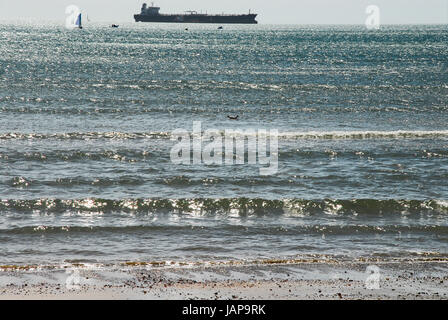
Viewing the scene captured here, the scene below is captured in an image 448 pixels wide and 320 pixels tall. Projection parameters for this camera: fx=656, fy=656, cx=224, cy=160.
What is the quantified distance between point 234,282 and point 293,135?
19207 mm

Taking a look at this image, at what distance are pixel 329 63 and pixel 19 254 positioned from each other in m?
69.5

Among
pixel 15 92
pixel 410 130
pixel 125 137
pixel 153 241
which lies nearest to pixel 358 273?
pixel 153 241

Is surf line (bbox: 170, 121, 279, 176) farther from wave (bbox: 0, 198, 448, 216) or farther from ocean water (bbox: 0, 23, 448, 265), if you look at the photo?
wave (bbox: 0, 198, 448, 216)

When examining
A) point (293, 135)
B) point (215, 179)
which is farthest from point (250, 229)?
point (293, 135)

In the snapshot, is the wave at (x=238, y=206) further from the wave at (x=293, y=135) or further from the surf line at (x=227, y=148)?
the wave at (x=293, y=135)

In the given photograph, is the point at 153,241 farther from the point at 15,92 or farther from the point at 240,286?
the point at 15,92

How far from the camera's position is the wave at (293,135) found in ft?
99.2

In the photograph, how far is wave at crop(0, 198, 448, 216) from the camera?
19500 mm

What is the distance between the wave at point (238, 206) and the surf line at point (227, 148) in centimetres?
420

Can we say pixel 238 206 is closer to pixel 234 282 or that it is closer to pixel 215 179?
pixel 215 179

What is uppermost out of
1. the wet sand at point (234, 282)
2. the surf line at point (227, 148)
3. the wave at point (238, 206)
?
the surf line at point (227, 148)

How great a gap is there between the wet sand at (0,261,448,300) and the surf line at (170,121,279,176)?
1005cm

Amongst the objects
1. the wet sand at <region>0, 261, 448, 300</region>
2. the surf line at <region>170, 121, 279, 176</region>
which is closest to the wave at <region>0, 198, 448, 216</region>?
the surf line at <region>170, 121, 279, 176</region>

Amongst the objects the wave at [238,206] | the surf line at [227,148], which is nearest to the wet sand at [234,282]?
the wave at [238,206]
